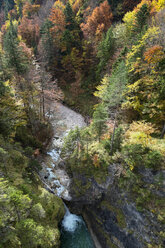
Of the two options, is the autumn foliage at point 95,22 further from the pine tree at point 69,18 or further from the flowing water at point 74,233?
the flowing water at point 74,233

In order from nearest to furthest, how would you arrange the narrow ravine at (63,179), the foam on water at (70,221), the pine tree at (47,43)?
the narrow ravine at (63,179)
the foam on water at (70,221)
the pine tree at (47,43)

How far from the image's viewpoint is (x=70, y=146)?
17.5m

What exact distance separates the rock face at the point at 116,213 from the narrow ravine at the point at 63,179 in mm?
1178

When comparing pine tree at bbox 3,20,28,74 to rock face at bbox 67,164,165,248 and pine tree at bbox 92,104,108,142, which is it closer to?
pine tree at bbox 92,104,108,142

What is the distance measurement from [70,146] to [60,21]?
3540cm

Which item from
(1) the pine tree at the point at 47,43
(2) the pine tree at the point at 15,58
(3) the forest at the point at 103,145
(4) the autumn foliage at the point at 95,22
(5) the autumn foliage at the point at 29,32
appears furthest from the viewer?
(5) the autumn foliage at the point at 29,32

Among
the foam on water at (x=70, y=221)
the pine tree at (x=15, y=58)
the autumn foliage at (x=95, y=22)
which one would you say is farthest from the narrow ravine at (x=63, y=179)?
the autumn foliage at (x=95, y=22)

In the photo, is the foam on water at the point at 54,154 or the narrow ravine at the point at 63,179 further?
Answer: the foam on water at the point at 54,154

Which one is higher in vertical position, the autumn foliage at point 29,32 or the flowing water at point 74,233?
the autumn foliage at point 29,32

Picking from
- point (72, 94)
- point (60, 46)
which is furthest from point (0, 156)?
Result: point (60, 46)

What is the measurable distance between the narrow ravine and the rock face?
1.18 metres

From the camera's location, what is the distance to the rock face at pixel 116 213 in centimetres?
1260

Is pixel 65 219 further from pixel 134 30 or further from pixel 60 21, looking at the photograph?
pixel 60 21

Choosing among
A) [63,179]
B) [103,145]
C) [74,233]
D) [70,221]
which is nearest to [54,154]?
[63,179]
